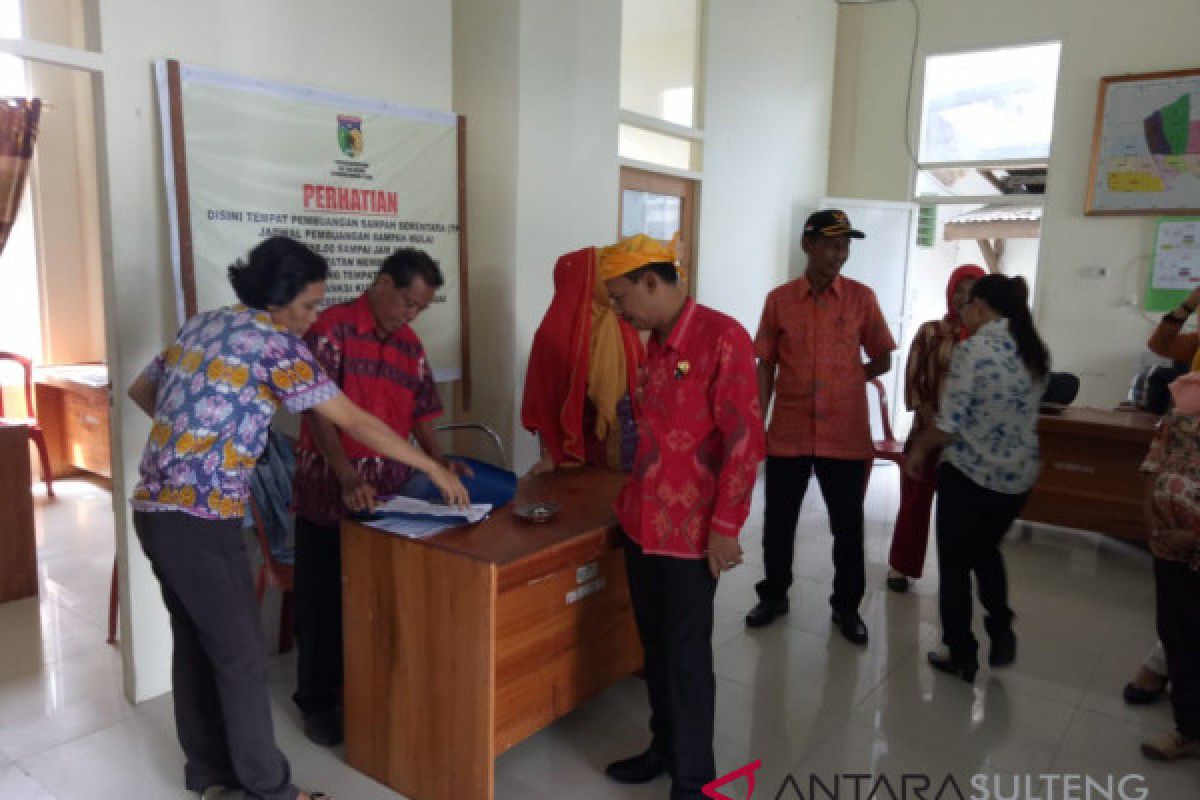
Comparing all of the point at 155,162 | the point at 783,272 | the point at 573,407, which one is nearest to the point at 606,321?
the point at 573,407

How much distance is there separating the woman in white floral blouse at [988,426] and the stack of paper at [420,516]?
1.51m

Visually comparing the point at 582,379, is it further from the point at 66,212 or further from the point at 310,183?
the point at 66,212

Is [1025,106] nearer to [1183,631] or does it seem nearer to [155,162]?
[1183,631]

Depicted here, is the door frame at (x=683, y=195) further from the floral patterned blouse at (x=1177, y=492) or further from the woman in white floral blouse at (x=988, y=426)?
the floral patterned blouse at (x=1177, y=492)

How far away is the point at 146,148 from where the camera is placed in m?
2.55

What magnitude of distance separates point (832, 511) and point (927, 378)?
728 millimetres

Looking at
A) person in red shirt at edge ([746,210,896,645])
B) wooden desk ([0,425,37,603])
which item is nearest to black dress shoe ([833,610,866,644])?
person in red shirt at edge ([746,210,896,645])

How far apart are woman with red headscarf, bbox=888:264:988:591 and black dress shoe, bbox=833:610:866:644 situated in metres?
0.60

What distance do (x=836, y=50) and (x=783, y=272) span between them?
72.0 inches

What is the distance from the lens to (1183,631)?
2412mm

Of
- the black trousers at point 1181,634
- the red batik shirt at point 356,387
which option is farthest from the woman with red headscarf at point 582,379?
the black trousers at point 1181,634

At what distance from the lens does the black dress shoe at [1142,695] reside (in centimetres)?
279

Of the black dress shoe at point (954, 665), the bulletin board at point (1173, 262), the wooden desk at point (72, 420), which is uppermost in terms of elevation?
the bulletin board at point (1173, 262)

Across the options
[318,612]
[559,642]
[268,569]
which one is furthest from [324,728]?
[559,642]
